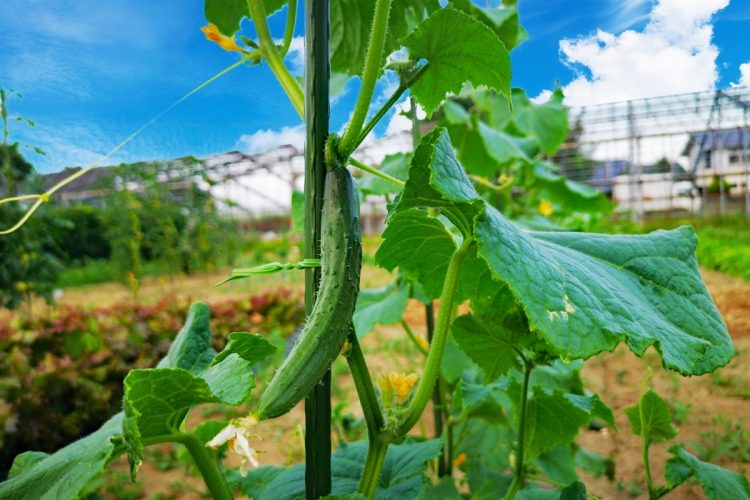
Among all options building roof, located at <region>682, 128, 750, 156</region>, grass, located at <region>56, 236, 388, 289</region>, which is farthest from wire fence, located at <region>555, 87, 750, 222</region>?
grass, located at <region>56, 236, 388, 289</region>

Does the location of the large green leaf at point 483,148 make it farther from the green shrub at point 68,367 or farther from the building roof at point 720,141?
the building roof at point 720,141

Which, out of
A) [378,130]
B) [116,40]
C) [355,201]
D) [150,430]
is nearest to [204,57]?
[116,40]

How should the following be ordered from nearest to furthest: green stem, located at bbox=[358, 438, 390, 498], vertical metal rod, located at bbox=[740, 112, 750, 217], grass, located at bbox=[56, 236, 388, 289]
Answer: green stem, located at bbox=[358, 438, 390, 498] → grass, located at bbox=[56, 236, 388, 289] → vertical metal rod, located at bbox=[740, 112, 750, 217]

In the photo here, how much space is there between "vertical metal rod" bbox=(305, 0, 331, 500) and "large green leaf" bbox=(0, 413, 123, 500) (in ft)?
0.61

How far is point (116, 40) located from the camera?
77 cm

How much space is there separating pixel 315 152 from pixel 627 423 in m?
2.56

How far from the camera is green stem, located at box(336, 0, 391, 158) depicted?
0.57 metres

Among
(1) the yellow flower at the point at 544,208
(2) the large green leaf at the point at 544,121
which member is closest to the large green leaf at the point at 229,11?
(2) the large green leaf at the point at 544,121

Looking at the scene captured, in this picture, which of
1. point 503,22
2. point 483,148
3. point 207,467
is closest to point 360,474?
point 207,467

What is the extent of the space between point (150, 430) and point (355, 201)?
294mm

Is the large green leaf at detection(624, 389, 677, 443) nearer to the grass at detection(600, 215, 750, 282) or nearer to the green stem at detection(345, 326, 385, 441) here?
the green stem at detection(345, 326, 385, 441)

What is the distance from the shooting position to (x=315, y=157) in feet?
1.95

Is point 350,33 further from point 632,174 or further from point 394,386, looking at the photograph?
point 632,174

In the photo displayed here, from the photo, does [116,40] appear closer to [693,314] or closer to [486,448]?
[693,314]
